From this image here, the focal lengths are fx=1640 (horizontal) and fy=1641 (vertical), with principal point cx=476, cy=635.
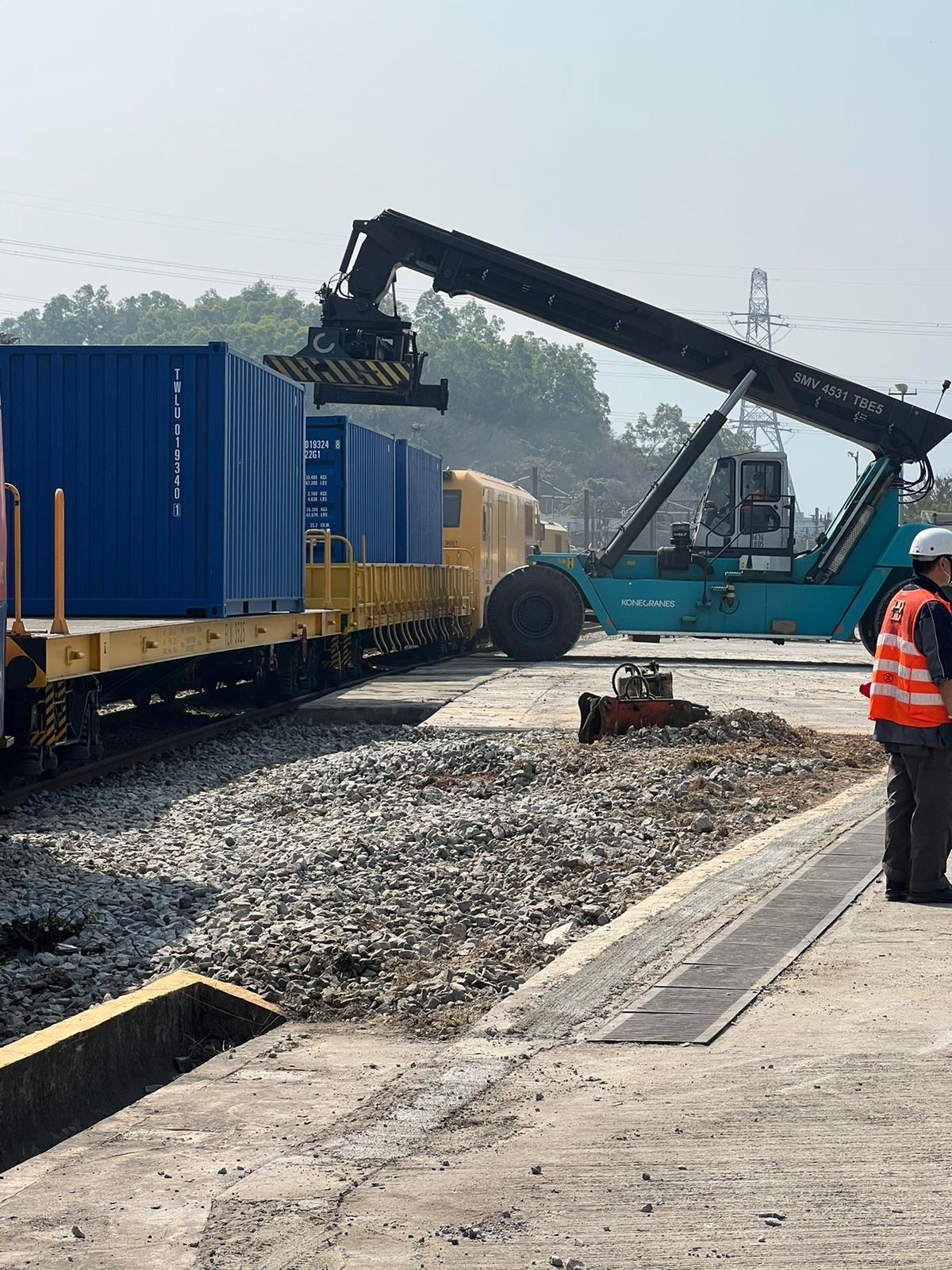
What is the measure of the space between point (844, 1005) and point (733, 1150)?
1411 millimetres

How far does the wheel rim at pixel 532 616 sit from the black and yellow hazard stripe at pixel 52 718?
40.5 ft

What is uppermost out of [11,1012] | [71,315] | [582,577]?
[71,315]

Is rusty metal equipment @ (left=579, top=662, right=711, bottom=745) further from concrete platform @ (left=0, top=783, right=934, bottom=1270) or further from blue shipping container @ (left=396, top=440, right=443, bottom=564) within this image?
blue shipping container @ (left=396, top=440, right=443, bottom=564)

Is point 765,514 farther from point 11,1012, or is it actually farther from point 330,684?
point 11,1012

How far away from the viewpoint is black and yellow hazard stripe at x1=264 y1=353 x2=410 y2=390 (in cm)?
2067

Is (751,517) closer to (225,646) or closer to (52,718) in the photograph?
(225,646)

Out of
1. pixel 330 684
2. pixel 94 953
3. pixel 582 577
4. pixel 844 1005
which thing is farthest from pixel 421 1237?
pixel 582 577

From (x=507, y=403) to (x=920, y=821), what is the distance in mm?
162172

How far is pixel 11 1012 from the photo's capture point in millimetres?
6496

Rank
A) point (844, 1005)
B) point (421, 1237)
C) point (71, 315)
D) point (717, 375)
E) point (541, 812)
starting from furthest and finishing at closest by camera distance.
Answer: point (71, 315) < point (717, 375) < point (541, 812) < point (844, 1005) < point (421, 1237)

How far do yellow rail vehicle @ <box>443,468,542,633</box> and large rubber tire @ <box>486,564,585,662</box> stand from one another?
4.46 metres

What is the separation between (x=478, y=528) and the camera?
29.8 m

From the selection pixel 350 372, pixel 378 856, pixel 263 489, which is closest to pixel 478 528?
pixel 350 372

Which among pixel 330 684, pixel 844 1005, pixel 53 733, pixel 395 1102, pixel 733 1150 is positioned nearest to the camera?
pixel 733 1150
